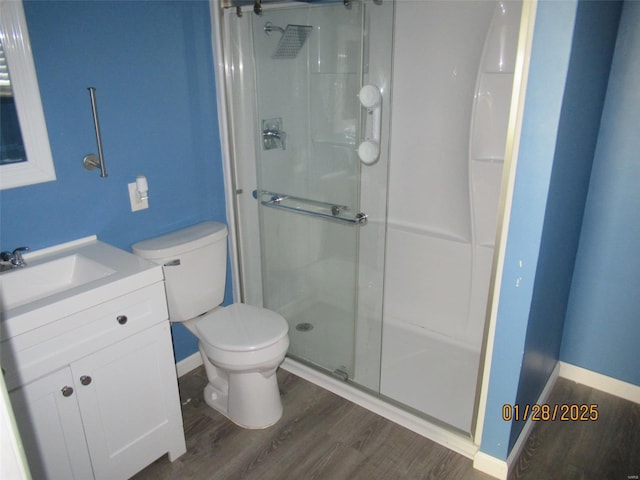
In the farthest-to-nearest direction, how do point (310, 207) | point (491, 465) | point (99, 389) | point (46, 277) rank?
point (310, 207) → point (491, 465) → point (46, 277) → point (99, 389)

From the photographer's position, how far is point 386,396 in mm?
2258

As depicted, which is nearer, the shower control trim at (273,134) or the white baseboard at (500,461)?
the white baseboard at (500,461)

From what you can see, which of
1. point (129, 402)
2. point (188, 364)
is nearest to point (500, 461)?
point (129, 402)

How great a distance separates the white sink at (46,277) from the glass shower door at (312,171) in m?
0.95

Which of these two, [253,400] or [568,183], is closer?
[568,183]

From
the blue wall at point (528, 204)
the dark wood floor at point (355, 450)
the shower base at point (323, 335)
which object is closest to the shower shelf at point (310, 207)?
the shower base at point (323, 335)

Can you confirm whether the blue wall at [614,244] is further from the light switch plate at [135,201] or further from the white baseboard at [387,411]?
the light switch plate at [135,201]

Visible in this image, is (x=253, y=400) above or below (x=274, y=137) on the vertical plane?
below

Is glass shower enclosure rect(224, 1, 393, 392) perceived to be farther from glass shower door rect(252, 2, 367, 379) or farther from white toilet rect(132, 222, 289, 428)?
white toilet rect(132, 222, 289, 428)

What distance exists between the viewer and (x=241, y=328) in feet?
6.97

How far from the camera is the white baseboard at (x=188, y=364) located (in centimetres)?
252

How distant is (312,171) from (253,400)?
1098mm

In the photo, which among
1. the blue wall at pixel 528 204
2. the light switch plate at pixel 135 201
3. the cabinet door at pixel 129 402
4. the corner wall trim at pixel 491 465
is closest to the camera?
the blue wall at pixel 528 204

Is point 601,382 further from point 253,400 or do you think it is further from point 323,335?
point 253,400
